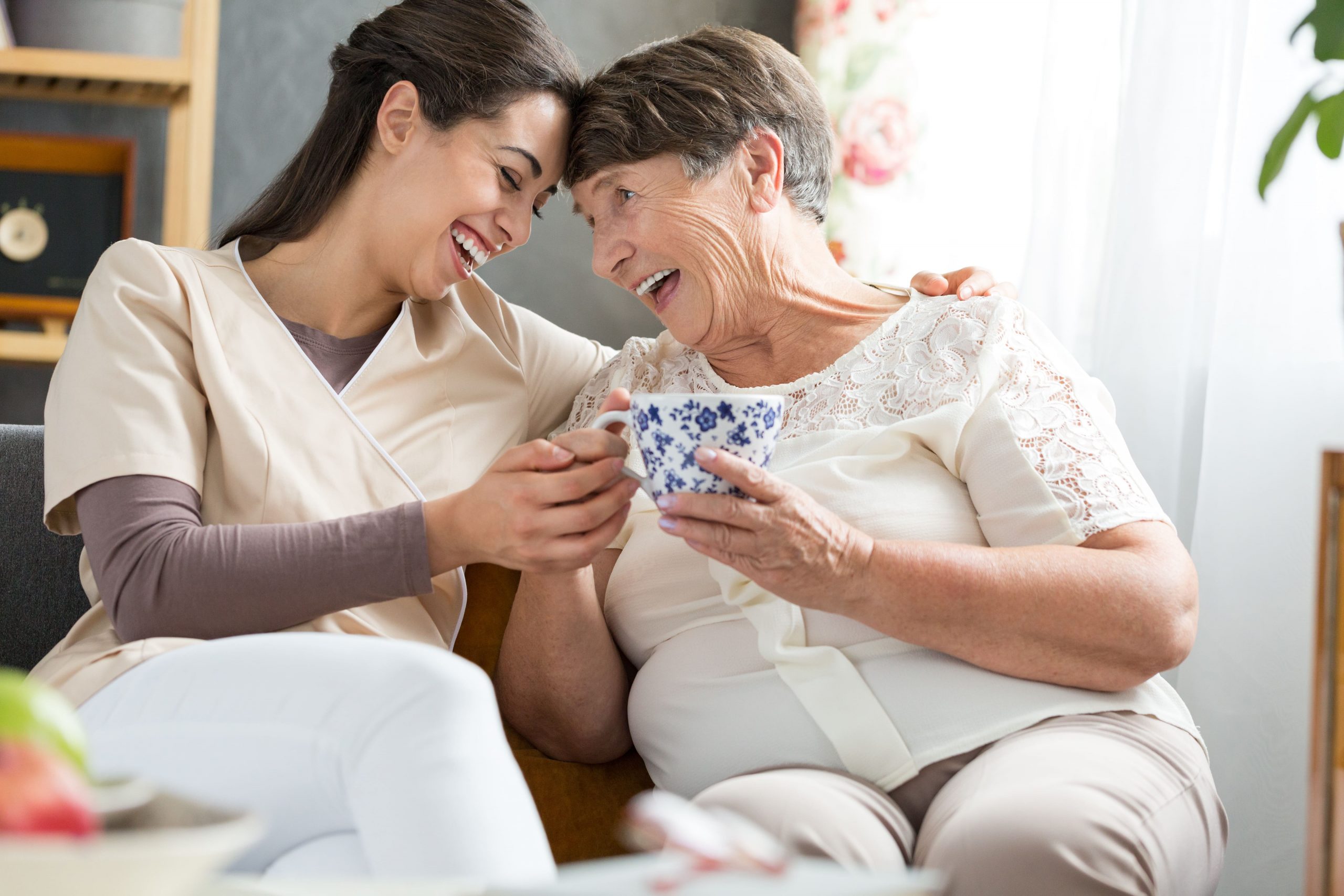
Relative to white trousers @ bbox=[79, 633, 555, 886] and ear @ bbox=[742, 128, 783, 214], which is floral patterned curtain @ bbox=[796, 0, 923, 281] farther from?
white trousers @ bbox=[79, 633, 555, 886]

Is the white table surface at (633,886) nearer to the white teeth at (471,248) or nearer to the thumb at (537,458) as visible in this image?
the thumb at (537,458)

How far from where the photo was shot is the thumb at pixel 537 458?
108 centimetres

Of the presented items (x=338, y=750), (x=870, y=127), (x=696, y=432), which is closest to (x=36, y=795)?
(x=338, y=750)

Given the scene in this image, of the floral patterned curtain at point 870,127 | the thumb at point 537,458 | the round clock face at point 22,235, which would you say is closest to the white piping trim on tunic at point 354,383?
the thumb at point 537,458

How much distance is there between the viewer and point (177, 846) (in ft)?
1.37

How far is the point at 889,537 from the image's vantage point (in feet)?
4.07

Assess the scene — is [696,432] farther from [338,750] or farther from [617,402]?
[338,750]

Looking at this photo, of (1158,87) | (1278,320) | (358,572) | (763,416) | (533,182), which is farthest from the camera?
(1158,87)

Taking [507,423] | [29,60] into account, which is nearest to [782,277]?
[507,423]

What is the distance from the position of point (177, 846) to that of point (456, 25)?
120 cm

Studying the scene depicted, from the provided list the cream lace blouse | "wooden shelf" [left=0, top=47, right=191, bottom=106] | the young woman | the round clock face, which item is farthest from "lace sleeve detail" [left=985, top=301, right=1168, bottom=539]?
the round clock face

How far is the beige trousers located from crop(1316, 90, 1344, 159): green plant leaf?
62 cm

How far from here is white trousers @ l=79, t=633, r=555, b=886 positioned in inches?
29.1

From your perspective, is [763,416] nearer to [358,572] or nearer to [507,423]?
[358,572]
